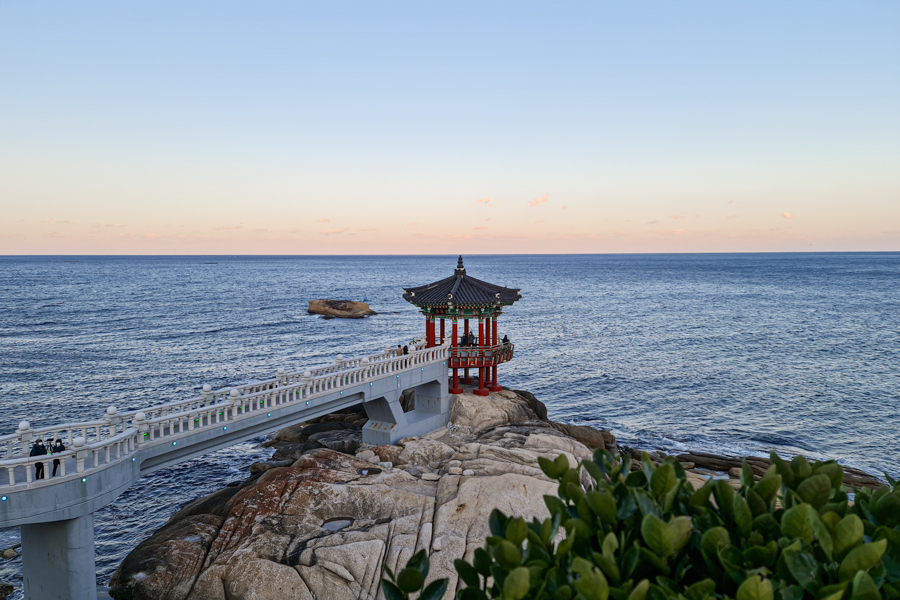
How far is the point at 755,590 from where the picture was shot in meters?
4.61

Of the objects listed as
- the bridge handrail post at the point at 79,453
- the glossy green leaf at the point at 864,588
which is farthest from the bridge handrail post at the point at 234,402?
the glossy green leaf at the point at 864,588

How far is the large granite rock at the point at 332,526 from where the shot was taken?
1678cm

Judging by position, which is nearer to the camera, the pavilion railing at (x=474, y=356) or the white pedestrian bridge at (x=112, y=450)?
the white pedestrian bridge at (x=112, y=450)

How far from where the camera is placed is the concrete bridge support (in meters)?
15.9

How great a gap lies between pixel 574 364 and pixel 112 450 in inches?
1802

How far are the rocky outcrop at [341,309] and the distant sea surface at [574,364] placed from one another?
9.01 feet

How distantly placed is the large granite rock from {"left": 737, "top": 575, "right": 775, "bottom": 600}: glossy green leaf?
41.1 ft

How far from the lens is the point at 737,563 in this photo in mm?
5523

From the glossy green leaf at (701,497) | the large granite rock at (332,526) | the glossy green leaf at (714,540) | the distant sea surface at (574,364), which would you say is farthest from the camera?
the distant sea surface at (574,364)

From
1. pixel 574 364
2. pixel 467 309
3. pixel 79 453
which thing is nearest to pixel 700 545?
pixel 79 453

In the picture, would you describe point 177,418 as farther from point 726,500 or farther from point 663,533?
point 663,533

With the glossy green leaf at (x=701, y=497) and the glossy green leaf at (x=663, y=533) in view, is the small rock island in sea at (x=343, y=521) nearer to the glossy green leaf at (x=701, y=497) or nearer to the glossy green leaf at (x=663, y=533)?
the glossy green leaf at (x=701, y=497)

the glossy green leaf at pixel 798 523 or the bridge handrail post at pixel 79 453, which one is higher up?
the glossy green leaf at pixel 798 523

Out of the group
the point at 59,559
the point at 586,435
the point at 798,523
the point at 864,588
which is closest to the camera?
the point at 864,588
